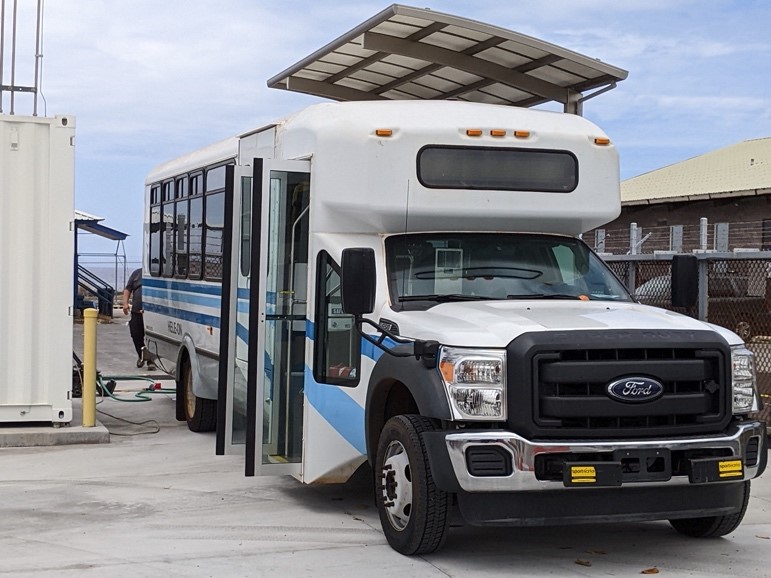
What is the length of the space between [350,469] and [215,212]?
390 cm

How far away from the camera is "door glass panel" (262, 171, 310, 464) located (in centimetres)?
827

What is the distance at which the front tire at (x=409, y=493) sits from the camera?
21.8 ft

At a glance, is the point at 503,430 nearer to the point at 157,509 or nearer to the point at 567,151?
the point at 567,151

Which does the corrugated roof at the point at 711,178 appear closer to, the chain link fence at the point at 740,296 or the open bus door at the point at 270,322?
the chain link fence at the point at 740,296

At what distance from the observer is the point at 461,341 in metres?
6.55

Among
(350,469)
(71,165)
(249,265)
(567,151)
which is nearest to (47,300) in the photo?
(71,165)

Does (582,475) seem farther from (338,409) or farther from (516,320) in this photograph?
(338,409)

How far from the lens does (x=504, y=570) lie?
263 inches

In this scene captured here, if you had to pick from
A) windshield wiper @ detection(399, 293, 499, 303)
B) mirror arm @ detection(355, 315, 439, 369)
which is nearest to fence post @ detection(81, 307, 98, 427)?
mirror arm @ detection(355, 315, 439, 369)

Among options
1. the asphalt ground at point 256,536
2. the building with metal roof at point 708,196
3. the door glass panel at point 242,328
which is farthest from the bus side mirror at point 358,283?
the building with metal roof at point 708,196

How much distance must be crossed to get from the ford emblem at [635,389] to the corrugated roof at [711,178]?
921 inches

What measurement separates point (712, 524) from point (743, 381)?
1.05 m

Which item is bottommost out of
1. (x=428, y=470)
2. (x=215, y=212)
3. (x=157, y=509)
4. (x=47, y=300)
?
(x=157, y=509)

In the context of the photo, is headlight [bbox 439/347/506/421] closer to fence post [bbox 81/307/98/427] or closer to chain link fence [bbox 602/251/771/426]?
chain link fence [bbox 602/251/771/426]
